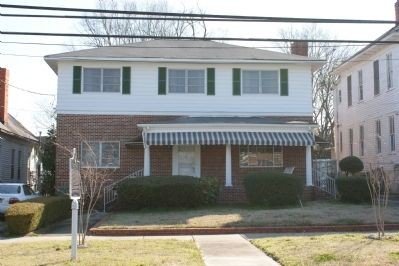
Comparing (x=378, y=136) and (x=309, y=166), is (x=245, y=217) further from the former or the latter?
(x=378, y=136)

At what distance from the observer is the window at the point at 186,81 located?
25188 mm

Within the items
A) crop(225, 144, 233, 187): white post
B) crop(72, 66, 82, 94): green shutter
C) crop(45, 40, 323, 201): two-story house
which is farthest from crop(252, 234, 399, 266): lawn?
crop(72, 66, 82, 94): green shutter

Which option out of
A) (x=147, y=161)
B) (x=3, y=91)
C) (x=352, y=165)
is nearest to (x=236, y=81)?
(x=147, y=161)

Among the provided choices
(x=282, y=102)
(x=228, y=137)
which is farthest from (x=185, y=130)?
(x=282, y=102)

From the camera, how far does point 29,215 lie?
1550 cm

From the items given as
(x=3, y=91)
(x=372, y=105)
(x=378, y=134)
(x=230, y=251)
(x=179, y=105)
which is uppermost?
(x=3, y=91)

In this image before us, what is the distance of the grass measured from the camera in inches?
402

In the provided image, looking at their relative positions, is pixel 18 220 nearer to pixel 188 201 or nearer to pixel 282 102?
pixel 188 201

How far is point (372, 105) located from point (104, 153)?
46.8 feet

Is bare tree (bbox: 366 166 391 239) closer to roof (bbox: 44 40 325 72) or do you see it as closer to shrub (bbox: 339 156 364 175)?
shrub (bbox: 339 156 364 175)

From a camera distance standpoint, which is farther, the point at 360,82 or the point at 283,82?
the point at 360,82

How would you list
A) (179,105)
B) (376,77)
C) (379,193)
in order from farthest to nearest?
(376,77) → (179,105) → (379,193)

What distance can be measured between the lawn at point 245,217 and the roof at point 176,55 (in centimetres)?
779

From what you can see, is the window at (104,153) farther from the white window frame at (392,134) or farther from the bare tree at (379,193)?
the white window frame at (392,134)
